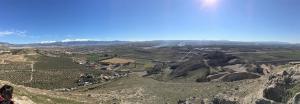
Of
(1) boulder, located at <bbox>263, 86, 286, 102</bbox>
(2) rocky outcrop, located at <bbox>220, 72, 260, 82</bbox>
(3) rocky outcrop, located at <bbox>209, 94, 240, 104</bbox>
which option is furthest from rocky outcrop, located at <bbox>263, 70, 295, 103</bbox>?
(2) rocky outcrop, located at <bbox>220, 72, 260, 82</bbox>

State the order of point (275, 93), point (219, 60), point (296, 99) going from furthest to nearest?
point (219, 60)
point (275, 93)
point (296, 99)

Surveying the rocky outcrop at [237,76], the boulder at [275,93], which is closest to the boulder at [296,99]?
the boulder at [275,93]

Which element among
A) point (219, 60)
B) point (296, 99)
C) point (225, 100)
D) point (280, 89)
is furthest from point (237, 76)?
point (296, 99)

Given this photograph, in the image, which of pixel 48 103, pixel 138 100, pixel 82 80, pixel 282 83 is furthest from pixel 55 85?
pixel 282 83

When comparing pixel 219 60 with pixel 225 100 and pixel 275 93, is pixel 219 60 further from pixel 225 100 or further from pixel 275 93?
pixel 275 93

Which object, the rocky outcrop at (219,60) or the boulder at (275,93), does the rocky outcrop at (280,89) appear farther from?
the rocky outcrop at (219,60)

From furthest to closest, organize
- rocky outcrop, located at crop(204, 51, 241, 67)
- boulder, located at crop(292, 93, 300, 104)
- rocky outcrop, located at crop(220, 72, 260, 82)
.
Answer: rocky outcrop, located at crop(204, 51, 241, 67) < rocky outcrop, located at crop(220, 72, 260, 82) < boulder, located at crop(292, 93, 300, 104)

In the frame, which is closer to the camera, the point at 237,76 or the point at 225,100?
the point at 225,100

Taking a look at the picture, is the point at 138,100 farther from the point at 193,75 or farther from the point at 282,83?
the point at 193,75

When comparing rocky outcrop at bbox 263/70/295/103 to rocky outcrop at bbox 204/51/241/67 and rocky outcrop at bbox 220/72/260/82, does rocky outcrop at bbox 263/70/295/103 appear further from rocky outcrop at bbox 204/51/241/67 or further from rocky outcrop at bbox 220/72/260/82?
rocky outcrop at bbox 204/51/241/67

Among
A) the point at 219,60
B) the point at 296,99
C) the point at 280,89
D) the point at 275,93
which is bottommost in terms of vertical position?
the point at 219,60

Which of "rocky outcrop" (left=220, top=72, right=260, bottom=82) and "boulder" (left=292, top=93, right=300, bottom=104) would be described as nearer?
"boulder" (left=292, top=93, right=300, bottom=104)

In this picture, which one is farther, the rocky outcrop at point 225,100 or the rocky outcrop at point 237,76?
the rocky outcrop at point 237,76
